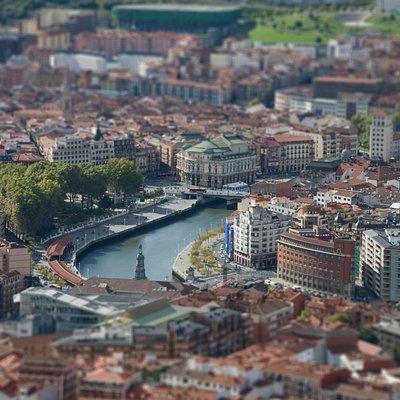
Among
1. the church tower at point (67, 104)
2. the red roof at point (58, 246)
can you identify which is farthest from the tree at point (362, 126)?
the red roof at point (58, 246)

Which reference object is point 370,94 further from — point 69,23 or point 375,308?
point 375,308

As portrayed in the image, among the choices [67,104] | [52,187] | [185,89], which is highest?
[52,187]

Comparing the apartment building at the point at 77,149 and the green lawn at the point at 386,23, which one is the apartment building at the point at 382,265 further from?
the green lawn at the point at 386,23

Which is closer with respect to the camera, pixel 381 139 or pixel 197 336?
pixel 197 336

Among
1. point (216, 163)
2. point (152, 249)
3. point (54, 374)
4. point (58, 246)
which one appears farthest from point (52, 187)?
point (54, 374)

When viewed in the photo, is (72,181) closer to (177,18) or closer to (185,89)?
Result: (185,89)

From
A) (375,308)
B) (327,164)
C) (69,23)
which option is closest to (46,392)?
(375,308)
